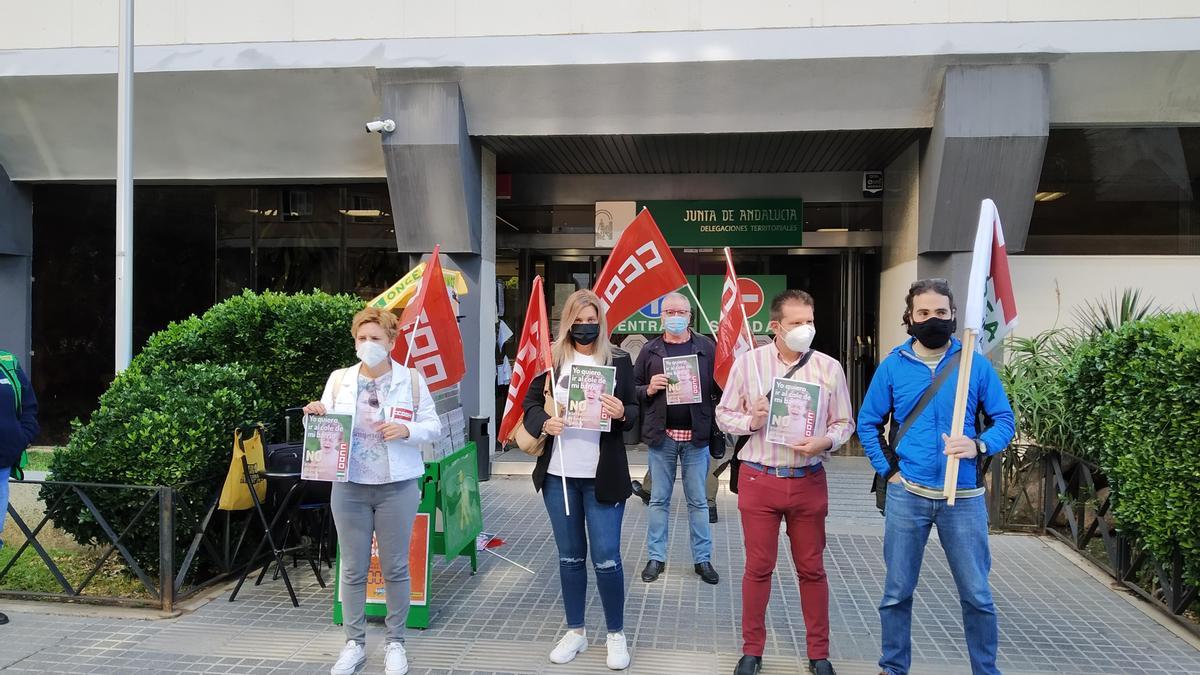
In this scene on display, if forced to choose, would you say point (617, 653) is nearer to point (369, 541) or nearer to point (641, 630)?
point (641, 630)

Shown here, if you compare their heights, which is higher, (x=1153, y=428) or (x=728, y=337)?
(x=728, y=337)

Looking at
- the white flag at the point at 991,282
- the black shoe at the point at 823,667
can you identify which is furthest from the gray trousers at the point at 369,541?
the white flag at the point at 991,282

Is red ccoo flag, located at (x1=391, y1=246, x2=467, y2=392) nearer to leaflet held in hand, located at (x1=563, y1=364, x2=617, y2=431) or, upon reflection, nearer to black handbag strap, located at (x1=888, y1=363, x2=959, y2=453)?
leaflet held in hand, located at (x1=563, y1=364, x2=617, y2=431)

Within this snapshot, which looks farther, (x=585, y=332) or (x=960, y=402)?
(x=585, y=332)

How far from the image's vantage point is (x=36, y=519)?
764cm

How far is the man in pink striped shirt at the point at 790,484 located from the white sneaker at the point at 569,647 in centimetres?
87

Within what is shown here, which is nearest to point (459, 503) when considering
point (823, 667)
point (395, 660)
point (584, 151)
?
point (395, 660)

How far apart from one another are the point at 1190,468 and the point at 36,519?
9.43 m

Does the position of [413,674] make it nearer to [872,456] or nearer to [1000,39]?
[872,456]

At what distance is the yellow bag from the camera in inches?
208

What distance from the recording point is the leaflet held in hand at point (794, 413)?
3840 millimetres

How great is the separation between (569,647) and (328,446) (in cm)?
170

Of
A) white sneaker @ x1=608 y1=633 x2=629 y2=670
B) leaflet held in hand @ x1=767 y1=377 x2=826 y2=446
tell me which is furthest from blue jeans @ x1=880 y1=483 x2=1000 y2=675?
white sneaker @ x1=608 y1=633 x2=629 y2=670

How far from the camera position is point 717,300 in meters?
11.7
